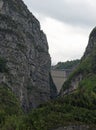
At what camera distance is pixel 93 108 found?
183 meters

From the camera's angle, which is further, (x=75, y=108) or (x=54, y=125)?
(x=75, y=108)

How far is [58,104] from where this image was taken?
581 ft

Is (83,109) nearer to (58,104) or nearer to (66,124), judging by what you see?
(58,104)

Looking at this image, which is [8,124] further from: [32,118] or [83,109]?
[83,109]

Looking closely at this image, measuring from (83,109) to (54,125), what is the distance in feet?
78.3

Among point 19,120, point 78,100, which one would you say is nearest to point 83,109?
point 78,100

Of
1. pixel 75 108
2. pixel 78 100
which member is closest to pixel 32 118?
pixel 75 108

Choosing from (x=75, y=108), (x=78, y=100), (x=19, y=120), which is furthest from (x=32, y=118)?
(x=78, y=100)

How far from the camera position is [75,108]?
171500 mm

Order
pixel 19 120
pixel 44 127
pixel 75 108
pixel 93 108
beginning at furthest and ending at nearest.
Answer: pixel 93 108, pixel 75 108, pixel 19 120, pixel 44 127

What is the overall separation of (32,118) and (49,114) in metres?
6.36

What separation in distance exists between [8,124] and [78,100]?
1426 inches

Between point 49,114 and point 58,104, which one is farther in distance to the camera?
point 58,104

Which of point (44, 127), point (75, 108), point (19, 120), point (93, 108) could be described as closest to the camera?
point (44, 127)
